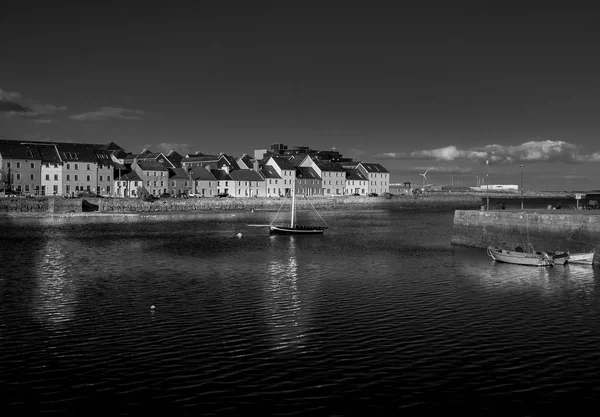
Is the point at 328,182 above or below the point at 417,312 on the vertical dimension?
above

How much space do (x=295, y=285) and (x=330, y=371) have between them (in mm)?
17199

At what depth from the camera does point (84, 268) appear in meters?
43.9

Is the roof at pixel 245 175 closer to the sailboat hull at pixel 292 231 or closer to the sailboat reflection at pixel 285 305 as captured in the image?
the sailboat hull at pixel 292 231

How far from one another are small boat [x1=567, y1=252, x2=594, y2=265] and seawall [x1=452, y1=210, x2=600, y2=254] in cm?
117

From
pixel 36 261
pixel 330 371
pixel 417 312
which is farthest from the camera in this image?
pixel 36 261

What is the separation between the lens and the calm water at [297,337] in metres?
17.0

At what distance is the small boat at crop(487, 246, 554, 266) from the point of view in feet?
140

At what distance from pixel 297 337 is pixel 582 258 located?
2818 cm

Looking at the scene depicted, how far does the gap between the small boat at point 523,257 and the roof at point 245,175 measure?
129572 millimetres

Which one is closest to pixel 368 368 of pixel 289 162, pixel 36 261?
pixel 36 261

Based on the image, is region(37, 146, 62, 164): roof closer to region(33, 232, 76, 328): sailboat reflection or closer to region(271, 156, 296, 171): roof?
region(271, 156, 296, 171): roof

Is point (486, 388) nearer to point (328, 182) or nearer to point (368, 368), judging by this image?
point (368, 368)

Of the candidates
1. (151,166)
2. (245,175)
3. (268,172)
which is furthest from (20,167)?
(268,172)

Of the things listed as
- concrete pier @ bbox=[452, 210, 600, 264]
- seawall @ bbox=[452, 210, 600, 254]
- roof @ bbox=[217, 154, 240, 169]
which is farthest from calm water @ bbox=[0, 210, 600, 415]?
roof @ bbox=[217, 154, 240, 169]
